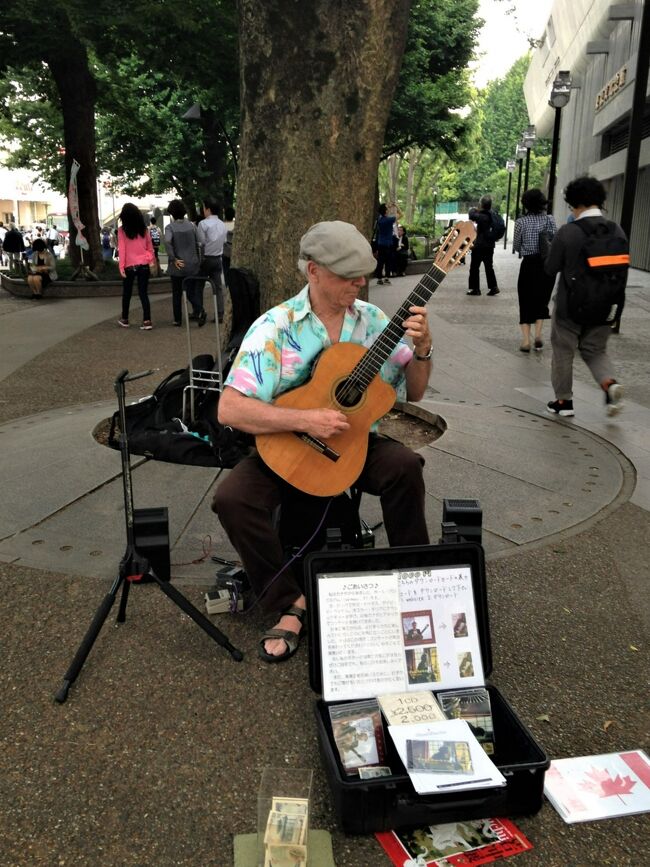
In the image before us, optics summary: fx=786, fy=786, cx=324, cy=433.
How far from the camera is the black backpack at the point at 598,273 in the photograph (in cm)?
600

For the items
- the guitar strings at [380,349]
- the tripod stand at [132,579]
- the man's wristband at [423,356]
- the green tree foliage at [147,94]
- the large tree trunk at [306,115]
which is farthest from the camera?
the green tree foliage at [147,94]

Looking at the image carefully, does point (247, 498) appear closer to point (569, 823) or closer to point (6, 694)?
point (6, 694)

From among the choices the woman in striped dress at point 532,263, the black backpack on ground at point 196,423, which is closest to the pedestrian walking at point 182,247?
the woman in striped dress at point 532,263

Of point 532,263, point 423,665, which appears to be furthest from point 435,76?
point 423,665

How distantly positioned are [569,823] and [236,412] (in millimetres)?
1747

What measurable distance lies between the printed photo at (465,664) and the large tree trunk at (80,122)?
16.1 meters

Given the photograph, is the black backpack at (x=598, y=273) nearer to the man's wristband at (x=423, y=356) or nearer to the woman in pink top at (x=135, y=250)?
the man's wristband at (x=423, y=356)

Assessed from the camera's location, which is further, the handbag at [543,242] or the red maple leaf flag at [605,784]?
the handbag at [543,242]

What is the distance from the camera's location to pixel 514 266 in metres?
25.7

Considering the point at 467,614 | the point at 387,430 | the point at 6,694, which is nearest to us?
the point at 467,614

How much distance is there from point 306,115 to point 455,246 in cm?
205

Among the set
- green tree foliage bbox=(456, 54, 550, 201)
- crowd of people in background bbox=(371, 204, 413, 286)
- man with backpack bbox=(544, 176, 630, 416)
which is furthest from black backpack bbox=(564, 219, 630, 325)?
green tree foliage bbox=(456, 54, 550, 201)

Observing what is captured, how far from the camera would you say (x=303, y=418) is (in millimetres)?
2945

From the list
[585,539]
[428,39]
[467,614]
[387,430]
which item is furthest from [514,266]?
[467,614]
